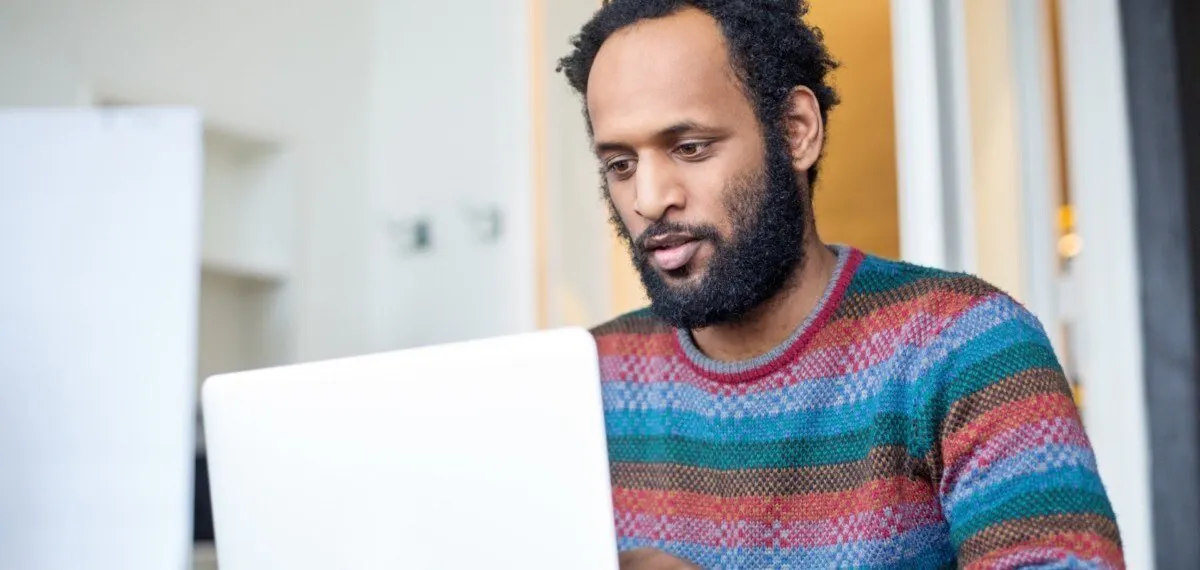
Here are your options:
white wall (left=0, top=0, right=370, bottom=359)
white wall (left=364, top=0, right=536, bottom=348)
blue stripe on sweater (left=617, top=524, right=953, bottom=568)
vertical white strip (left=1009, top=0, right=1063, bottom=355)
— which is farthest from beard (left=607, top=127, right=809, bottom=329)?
white wall (left=0, top=0, right=370, bottom=359)

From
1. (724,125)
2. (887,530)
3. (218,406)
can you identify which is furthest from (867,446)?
(218,406)

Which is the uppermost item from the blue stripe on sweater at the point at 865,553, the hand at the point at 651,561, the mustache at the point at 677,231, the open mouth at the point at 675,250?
the mustache at the point at 677,231

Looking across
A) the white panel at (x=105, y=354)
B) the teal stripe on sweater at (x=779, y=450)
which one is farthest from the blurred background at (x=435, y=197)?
the teal stripe on sweater at (x=779, y=450)

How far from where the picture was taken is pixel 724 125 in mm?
1195

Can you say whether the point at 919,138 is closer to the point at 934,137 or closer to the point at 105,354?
the point at 934,137

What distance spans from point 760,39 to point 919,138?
892 mm

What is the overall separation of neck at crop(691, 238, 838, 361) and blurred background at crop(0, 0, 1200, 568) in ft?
1.71

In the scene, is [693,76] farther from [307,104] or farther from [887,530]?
[307,104]

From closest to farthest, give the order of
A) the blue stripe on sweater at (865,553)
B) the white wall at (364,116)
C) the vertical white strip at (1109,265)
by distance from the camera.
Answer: the blue stripe on sweater at (865,553) < the vertical white strip at (1109,265) < the white wall at (364,116)

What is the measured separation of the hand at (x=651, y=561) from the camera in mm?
972

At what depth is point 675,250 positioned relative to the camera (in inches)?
46.6

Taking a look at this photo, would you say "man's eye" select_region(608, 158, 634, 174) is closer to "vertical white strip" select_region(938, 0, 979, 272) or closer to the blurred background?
the blurred background

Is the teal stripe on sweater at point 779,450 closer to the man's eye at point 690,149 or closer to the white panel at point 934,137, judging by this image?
the man's eye at point 690,149

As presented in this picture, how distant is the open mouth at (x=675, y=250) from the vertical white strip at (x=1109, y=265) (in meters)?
0.87
